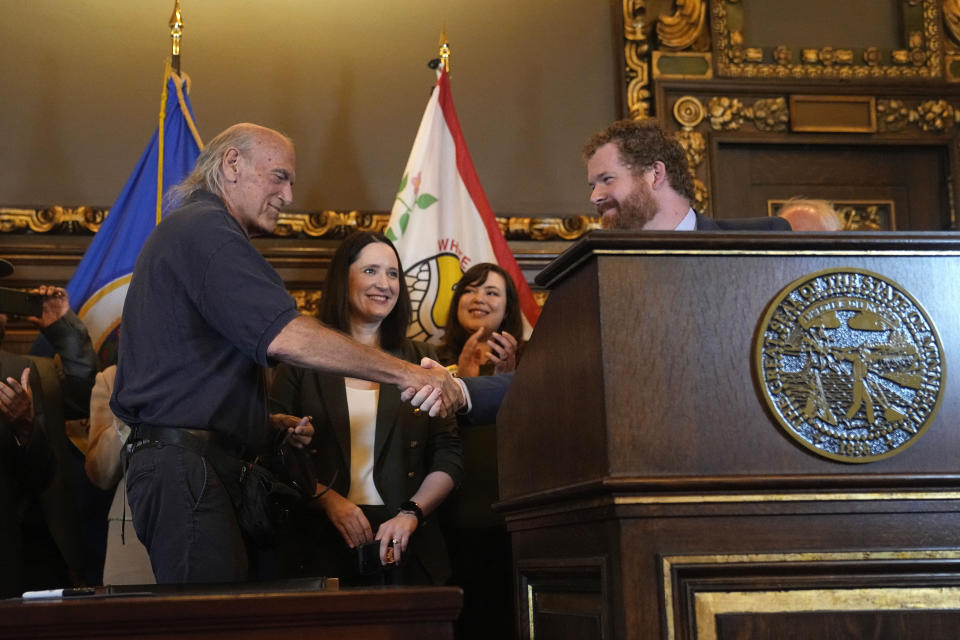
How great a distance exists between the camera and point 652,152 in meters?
3.16

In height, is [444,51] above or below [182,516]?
above

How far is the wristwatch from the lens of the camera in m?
2.90

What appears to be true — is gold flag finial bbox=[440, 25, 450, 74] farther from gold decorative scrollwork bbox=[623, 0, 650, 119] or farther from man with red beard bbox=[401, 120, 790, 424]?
man with red beard bbox=[401, 120, 790, 424]

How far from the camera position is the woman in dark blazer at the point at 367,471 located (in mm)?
2871

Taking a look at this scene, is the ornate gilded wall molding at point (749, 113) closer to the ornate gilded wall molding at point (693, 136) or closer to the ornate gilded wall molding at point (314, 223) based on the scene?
the ornate gilded wall molding at point (693, 136)

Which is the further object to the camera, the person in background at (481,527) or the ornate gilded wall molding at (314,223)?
the ornate gilded wall molding at (314,223)

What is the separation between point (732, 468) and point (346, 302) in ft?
6.22

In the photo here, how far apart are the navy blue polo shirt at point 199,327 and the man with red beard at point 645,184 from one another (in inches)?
48.1

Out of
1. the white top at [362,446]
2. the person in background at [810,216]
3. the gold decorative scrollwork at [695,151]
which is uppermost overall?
the gold decorative scrollwork at [695,151]

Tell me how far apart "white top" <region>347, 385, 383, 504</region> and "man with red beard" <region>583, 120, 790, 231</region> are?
0.89m

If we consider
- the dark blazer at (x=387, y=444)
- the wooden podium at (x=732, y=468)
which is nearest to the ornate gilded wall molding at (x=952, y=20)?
the dark blazer at (x=387, y=444)

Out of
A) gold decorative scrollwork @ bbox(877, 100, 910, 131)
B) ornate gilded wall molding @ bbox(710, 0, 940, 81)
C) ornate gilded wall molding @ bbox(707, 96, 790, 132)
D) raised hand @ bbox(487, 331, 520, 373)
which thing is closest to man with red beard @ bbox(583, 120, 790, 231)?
raised hand @ bbox(487, 331, 520, 373)

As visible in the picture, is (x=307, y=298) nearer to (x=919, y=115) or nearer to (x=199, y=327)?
(x=199, y=327)

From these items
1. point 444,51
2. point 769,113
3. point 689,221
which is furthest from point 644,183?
point 769,113
